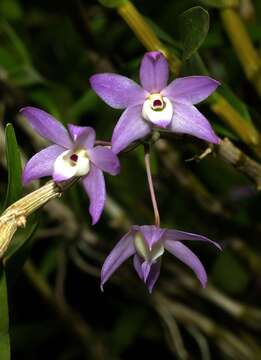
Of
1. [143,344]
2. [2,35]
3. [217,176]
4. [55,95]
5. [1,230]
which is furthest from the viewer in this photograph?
[143,344]

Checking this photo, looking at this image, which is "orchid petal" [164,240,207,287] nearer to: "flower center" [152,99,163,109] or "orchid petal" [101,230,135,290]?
"orchid petal" [101,230,135,290]

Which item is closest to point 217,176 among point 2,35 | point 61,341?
point 2,35

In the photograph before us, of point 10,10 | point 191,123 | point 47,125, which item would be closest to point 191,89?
point 191,123

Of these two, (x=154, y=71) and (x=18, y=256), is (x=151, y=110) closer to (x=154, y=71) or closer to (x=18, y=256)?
(x=154, y=71)

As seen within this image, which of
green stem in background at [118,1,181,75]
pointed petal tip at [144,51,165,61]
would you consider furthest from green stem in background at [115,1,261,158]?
pointed petal tip at [144,51,165,61]

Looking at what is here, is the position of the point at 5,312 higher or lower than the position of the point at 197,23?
lower

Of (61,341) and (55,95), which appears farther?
(61,341)

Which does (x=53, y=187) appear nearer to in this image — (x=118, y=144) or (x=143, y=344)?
(x=118, y=144)

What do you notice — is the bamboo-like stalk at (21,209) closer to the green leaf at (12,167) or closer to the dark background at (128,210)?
the green leaf at (12,167)
